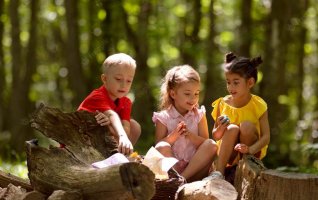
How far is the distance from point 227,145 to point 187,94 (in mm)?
702

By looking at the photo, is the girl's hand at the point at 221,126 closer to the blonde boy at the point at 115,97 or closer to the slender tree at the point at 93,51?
the blonde boy at the point at 115,97

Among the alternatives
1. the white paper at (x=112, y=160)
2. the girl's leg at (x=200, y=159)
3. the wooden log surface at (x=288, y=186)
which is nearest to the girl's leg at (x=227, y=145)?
the girl's leg at (x=200, y=159)

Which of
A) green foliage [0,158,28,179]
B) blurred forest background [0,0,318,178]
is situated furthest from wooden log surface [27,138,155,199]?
blurred forest background [0,0,318,178]

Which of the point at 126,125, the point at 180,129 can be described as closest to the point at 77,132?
the point at 126,125

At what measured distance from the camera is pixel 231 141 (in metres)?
6.84

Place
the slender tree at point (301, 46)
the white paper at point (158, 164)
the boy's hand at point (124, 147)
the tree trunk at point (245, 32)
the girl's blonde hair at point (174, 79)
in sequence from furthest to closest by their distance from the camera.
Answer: the slender tree at point (301, 46), the tree trunk at point (245, 32), the girl's blonde hair at point (174, 79), the boy's hand at point (124, 147), the white paper at point (158, 164)

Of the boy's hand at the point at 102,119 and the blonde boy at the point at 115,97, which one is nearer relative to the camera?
the boy's hand at the point at 102,119

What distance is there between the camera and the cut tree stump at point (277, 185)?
585 cm

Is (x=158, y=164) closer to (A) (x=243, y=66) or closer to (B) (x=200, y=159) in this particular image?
(B) (x=200, y=159)

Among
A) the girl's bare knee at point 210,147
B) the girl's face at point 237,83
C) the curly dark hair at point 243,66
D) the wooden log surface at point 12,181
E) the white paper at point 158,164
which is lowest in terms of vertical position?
the wooden log surface at point 12,181

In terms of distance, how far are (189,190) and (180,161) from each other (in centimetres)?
100

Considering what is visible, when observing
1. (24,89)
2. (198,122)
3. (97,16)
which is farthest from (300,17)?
(198,122)

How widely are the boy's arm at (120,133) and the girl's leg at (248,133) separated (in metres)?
1.12

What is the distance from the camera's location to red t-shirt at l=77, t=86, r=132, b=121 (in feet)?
23.9
